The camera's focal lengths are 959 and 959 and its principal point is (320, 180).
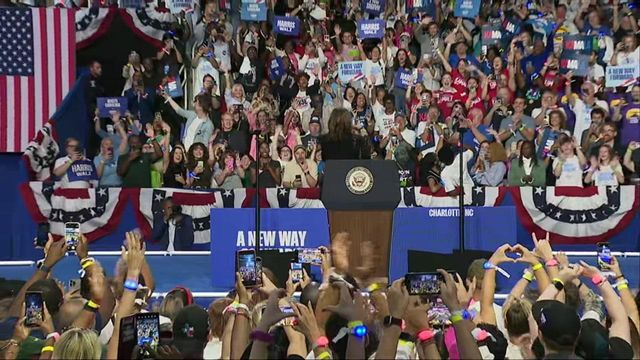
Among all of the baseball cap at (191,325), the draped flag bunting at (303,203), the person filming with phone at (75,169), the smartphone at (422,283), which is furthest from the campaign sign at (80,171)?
the smartphone at (422,283)

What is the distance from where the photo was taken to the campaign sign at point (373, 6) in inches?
649

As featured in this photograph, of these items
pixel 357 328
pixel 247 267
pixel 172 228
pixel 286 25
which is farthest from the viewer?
pixel 286 25

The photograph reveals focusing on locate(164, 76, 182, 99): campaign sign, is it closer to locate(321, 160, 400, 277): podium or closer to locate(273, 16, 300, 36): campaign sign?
locate(273, 16, 300, 36): campaign sign

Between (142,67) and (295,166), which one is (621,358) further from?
(142,67)

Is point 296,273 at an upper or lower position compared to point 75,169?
lower

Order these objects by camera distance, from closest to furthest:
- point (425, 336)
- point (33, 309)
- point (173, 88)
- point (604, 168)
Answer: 1. point (425, 336)
2. point (33, 309)
3. point (604, 168)
4. point (173, 88)

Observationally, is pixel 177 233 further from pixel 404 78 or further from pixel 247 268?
pixel 247 268

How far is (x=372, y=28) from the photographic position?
51.2ft

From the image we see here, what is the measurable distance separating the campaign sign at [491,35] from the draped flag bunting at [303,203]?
161 inches

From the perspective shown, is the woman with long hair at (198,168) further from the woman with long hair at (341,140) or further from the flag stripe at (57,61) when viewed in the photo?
the woman with long hair at (341,140)

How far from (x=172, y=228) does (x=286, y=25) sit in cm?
502

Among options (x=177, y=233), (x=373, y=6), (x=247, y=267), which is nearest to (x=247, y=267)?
(x=247, y=267)

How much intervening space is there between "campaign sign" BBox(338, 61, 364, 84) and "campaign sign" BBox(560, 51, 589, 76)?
10.6ft

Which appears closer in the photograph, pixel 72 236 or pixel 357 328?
pixel 357 328
